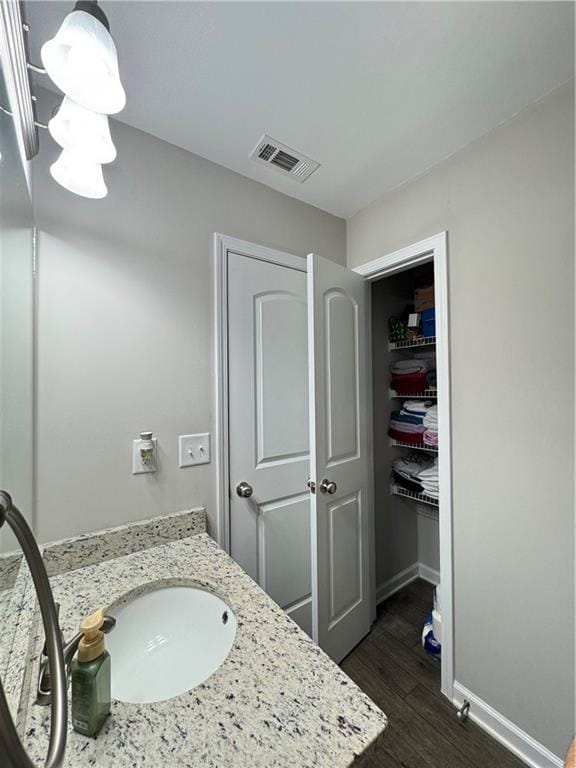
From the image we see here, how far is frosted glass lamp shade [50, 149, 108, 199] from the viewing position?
826 mm

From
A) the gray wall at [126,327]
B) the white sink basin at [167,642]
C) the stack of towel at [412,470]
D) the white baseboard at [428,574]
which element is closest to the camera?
the white sink basin at [167,642]

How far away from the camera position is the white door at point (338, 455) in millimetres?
1378

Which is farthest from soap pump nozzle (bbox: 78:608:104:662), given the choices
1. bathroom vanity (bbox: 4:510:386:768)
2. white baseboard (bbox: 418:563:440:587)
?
white baseboard (bbox: 418:563:440:587)

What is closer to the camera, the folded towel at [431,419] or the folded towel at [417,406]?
the folded towel at [431,419]

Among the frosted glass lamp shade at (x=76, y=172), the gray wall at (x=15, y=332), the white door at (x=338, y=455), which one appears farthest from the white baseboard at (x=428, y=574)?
the frosted glass lamp shade at (x=76, y=172)

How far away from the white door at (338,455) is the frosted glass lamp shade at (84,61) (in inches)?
33.7

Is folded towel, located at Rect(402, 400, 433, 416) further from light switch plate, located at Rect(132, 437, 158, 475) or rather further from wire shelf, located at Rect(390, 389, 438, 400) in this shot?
light switch plate, located at Rect(132, 437, 158, 475)

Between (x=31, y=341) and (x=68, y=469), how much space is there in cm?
43

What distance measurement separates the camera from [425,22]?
2.78ft

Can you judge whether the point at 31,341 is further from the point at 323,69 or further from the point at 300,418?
the point at 323,69

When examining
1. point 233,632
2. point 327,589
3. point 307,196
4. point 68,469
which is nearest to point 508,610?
point 327,589

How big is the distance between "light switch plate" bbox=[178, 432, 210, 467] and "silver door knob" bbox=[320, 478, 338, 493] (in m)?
0.52

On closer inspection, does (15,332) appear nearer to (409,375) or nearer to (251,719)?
(251,719)

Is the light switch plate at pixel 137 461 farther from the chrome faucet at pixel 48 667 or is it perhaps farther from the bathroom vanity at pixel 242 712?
the chrome faucet at pixel 48 667
